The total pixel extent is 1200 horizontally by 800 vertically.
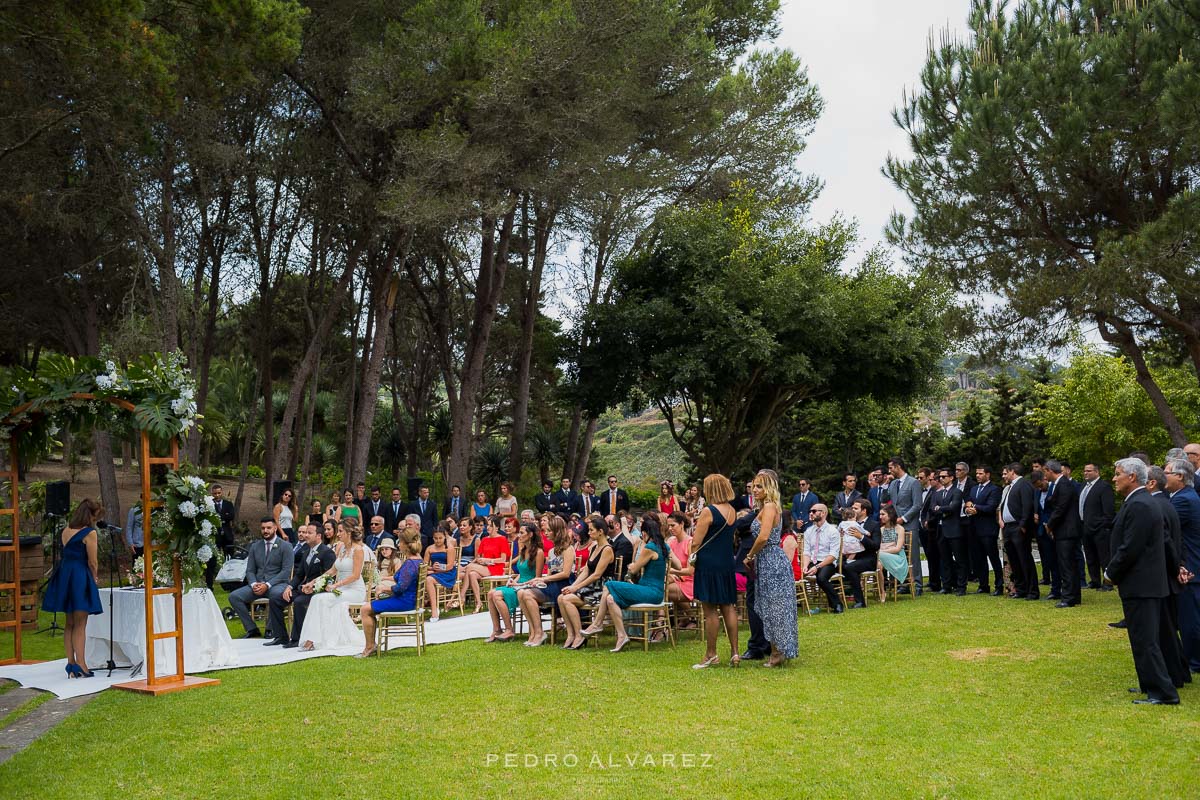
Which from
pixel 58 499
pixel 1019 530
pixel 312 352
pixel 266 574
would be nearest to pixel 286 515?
pixel 58 499

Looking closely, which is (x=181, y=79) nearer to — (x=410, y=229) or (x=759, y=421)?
(x=410, y=229)

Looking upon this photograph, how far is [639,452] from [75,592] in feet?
166

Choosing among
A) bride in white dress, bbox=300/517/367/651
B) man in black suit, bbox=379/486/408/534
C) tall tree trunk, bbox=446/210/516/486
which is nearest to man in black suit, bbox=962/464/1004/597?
bride in white dress, bbox=300/517/367/651

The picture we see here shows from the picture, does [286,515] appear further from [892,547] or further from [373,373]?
[892,547]

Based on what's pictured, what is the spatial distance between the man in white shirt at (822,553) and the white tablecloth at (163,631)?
6466 mm

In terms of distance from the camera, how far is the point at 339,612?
34.1 feet

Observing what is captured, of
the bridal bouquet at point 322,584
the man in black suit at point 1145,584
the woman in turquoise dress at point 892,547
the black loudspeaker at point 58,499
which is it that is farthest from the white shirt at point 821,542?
the black loudspeaker at point 58,499

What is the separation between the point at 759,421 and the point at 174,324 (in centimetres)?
1416

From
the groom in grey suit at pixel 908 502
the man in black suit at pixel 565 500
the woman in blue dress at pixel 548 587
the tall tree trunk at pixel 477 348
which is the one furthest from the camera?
the tall tree trunk at pixel 477 348

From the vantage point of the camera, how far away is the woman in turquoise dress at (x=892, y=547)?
1245 cm

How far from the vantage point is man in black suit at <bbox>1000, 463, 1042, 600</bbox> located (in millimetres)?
11617

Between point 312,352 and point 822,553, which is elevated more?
point 312,352

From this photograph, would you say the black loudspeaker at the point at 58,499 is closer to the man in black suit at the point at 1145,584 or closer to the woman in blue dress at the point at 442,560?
the woman in blue dress at the point at 442,560

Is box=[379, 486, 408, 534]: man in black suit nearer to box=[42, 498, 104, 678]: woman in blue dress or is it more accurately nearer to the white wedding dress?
the white wedding dress
